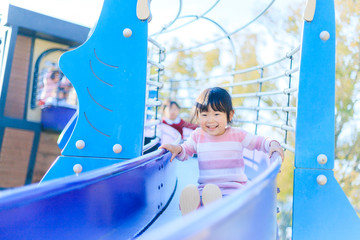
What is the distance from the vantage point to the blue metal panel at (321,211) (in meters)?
1.76

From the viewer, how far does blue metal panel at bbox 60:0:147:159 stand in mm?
2041

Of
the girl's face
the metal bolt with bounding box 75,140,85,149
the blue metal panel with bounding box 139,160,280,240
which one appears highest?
the girl's face

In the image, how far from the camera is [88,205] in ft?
4.38

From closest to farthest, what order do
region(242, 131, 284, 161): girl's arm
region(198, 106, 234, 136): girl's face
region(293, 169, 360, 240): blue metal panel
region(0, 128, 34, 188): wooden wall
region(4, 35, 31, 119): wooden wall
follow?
region(293, 169, 360, 240): blue metal panel, region(242, 131, 284, 161): girl's arm, region(198, 106, 234, 136): girl's face, region(0, 128, 34, 188): wooden wall, region(4, 35, 31, 119): wooden wall

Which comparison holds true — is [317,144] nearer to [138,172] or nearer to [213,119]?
[213,119]

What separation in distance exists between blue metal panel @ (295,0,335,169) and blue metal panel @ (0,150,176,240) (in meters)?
0.73

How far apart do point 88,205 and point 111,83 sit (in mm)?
907

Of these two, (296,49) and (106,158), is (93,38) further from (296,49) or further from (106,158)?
(296,49)

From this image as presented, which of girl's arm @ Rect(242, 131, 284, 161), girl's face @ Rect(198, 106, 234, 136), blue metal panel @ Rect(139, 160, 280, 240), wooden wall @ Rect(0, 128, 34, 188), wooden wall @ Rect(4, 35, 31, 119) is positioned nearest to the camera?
blue metal panel @ Rect(139, 160, 280, 240)

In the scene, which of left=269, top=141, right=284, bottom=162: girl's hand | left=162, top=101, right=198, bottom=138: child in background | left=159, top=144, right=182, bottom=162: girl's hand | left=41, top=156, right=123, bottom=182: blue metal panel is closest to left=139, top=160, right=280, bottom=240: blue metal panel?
left=269, top=141, right=284, bottom=162: girl's hand

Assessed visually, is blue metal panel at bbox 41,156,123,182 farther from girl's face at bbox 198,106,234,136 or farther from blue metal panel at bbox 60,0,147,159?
girl's face at bbox 198,106,234,136

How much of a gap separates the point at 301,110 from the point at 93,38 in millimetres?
1199

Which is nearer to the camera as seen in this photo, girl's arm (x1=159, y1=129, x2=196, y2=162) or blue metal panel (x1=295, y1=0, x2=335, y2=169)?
blue metal panel (x1=295, y1=0, x2=335, y2=169)

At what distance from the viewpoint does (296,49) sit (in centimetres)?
221
